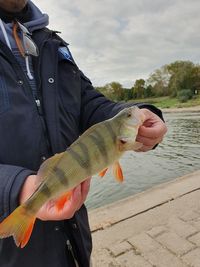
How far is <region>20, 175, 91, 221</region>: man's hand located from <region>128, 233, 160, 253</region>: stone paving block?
297 cm

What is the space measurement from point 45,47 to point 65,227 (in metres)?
1.04

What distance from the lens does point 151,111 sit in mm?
2020

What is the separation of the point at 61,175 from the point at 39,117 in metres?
0.54

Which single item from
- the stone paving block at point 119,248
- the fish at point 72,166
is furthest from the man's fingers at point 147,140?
the stone paving block at point 119,248

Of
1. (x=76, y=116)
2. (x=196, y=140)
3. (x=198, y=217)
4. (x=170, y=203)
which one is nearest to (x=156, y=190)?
(x=170, y=203)

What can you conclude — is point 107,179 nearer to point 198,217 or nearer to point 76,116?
point 198,217

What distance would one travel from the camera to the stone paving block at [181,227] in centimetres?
450

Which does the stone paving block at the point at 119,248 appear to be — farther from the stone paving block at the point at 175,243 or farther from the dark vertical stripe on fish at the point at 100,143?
the dark vertical stripe on fish at the point at 100,143

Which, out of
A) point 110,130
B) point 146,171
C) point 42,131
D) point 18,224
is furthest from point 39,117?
point 146,171

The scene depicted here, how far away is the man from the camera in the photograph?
1.77 meters

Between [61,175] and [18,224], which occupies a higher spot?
[61,175]

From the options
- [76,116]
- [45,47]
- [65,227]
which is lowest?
[65,227]

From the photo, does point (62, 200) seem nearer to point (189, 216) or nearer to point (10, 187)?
point (10, 187)

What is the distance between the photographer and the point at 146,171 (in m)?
9.99
